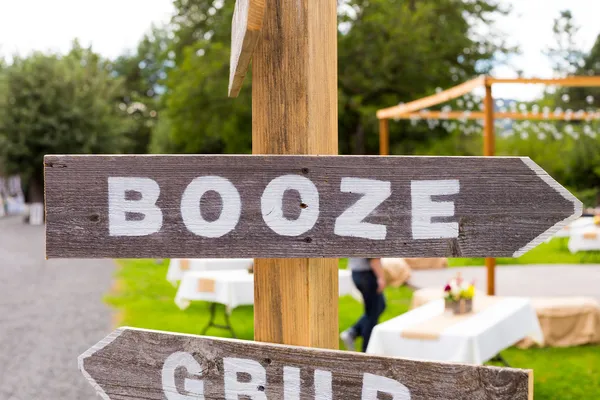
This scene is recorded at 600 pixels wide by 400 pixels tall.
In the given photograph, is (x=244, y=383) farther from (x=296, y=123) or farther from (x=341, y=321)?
(x=341, y=321)

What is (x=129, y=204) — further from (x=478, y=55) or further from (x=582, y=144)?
(x=582, y=144)

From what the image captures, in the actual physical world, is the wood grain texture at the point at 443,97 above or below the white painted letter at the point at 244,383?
above

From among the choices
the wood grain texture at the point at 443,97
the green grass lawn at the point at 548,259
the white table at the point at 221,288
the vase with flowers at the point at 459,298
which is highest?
the wood grain texture at the point at 443,97

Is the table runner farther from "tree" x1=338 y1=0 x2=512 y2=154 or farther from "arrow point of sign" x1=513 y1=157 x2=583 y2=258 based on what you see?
"tree" x1=338 y1=0 x2=512 y2=154

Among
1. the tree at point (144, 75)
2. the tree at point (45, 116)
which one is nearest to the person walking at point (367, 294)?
the tree at point (45, 116)

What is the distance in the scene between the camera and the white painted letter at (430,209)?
1400 mm

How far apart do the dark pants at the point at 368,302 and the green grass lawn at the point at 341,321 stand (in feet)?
4.33

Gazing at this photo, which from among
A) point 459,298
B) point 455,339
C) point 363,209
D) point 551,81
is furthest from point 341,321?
point 363,209

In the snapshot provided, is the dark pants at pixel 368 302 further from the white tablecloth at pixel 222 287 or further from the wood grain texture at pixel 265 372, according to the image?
the wood grain texture at pixel 265 372

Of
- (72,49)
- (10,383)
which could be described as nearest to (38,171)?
(72,49)

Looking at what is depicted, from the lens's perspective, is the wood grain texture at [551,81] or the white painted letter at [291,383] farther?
the wood grain texture at [551,81]

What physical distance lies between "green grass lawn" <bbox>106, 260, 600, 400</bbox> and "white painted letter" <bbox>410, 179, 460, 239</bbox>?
14.9 feet

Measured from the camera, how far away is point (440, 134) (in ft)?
78.3

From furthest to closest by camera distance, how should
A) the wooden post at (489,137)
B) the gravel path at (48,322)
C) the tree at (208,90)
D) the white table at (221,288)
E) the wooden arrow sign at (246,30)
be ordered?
the tree at (208,90), the wooden post at (489,137), the white table at (221,288), the gravel path at (48,322), the wooden arrow sign at (246,30)
